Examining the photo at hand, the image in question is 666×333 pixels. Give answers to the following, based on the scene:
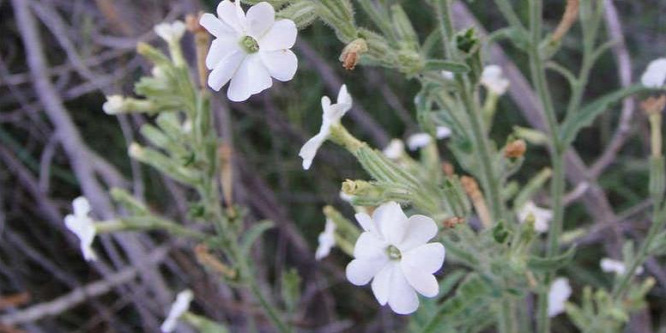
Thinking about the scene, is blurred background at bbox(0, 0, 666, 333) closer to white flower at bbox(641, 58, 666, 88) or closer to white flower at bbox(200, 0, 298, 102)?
white flower at bbox(641, 58, 666, 88)

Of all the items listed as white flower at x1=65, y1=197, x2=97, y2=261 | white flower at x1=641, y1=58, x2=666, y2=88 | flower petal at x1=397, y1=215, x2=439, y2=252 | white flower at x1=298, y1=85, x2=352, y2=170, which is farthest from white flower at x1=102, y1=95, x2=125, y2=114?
white flower at x1=641, y1=58, x2=666, y2=88

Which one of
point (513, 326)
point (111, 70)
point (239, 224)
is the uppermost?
point (111, 70)

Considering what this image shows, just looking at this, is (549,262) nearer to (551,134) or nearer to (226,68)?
(551,134)

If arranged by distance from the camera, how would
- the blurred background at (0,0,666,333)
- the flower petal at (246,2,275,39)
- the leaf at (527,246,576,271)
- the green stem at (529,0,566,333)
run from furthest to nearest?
the blurred background at (0,0,666,333) < the green stem at (529,0,566,333) < the leaf at (527,246,576,271) < the flower petal at (246,2,275,39)

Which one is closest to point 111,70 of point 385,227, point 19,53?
point 19,53

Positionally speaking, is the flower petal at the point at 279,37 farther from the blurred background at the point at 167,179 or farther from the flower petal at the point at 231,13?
the blurred background at the point at 167,179

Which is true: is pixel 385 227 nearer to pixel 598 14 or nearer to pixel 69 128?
pixel 598 14

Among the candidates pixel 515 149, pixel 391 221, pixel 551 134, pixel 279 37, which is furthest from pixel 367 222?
pixel 551 134

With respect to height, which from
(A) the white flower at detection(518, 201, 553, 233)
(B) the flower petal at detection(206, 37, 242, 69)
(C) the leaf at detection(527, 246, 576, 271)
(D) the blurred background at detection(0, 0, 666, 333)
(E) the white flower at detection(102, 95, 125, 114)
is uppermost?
(D) the blurred background at detection(0, 0, 666, 333)
